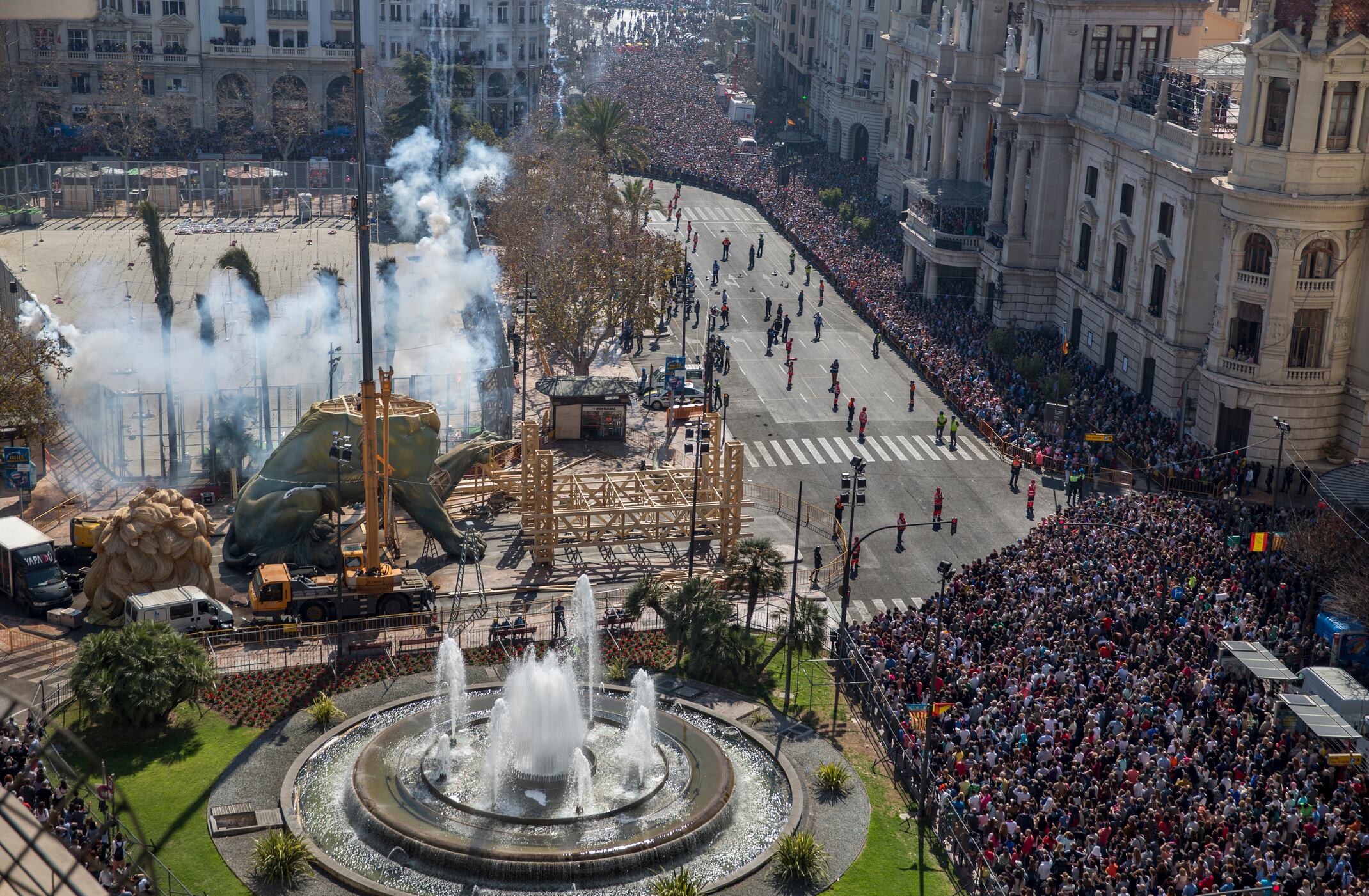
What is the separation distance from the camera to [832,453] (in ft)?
247

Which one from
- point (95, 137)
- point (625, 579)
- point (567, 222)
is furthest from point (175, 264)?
point (625, 579)

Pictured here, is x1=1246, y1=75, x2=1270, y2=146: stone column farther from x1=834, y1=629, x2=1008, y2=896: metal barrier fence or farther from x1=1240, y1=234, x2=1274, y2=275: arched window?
x1=834, y1=629, x2=1008, y2=896: metal barrier fence

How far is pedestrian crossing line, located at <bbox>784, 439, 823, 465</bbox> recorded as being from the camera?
7400 centimetres

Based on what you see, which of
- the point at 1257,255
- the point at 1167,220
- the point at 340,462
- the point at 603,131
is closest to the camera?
the point at 340,462

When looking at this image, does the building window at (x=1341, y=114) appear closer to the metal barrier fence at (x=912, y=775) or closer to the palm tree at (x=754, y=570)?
the palm tree at (x=754, y=570)

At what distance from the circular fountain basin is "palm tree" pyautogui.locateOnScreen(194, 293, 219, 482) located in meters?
22.4

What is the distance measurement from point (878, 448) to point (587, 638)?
27759 mm

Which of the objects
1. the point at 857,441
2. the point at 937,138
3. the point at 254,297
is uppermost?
the point at 937,138

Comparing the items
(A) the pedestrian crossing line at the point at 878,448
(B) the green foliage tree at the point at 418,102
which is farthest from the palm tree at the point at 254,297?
(B) the green foliage tree at the point at 418,102

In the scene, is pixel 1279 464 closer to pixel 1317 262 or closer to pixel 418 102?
pixel 1317 262

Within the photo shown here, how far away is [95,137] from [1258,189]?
10035 centimetres

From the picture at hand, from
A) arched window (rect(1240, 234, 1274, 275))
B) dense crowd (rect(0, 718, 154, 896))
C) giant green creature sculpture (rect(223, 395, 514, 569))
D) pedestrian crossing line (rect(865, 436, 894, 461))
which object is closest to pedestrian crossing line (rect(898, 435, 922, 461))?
pedestrian crossing line (rect(865, 436, 894, 461))

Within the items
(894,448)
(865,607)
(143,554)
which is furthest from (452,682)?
(894,448)

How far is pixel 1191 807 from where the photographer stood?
40.1m
